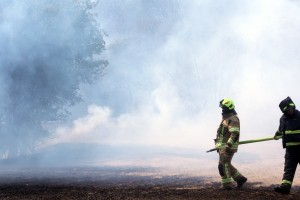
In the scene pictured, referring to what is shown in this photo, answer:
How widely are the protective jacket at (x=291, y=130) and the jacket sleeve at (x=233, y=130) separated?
1078mm

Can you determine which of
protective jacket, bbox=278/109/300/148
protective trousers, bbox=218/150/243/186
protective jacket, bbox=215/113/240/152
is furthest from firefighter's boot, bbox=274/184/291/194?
protective jacket, bbox=215/113/240/152

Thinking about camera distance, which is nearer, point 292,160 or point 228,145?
point 292,160

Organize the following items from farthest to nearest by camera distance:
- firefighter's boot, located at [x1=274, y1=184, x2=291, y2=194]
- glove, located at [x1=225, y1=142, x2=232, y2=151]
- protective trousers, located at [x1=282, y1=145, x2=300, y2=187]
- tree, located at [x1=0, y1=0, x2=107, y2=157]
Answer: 1. tree, located at [x1=0, y1=0, x2=107, y2=157]
2. glove, located at [x1=225, y1=142, x2=232, y2=151]
3. protective trousers, located at [x1=282, y1=145, x2=300, y2=187]
4. firefighter's boot, located at [x1=274, y1=184, x2=291, y2=194]

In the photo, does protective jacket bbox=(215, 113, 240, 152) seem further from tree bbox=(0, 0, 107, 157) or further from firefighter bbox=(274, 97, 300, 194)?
tree bbox=(0, 0, 107, 157)

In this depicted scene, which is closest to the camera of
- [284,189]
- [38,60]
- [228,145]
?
[284,189]

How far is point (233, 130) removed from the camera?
9062mm

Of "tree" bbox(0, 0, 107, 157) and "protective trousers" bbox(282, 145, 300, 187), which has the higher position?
"tree" bbox(0, 0, 107, 157)

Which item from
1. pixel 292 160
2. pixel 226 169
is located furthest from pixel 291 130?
pixel 226 169

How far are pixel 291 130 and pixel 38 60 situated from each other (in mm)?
12986

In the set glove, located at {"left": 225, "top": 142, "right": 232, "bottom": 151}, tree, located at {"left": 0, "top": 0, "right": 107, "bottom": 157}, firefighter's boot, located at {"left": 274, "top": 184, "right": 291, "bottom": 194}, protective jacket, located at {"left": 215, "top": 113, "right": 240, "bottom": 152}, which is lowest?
firefighter's boot, located at {"left": 274, "top": 184, "right": 291, "bottom": 194}

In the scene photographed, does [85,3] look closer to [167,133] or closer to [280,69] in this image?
[167,133]

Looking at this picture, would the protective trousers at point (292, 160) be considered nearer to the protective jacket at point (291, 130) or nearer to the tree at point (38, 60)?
the protective jacket at point (291, 130)

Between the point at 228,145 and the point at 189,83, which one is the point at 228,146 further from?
the point at 189,83

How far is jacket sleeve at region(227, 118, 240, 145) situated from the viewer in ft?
29.6
